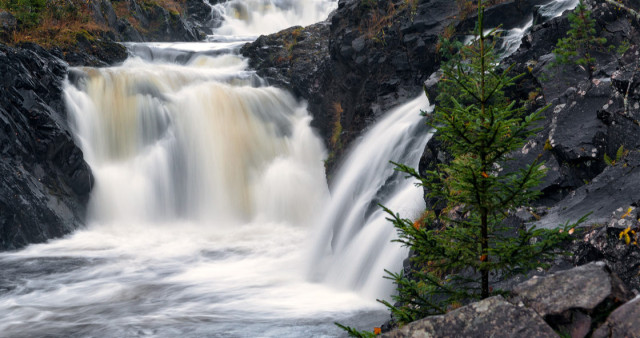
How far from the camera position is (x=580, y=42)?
301 inches

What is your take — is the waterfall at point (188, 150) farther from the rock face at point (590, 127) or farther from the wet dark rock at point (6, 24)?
the rock face at point (590, 127)

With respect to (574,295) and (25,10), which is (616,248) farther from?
(25,10)

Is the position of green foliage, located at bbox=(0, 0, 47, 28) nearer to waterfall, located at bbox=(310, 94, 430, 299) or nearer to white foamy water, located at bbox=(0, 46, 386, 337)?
white foamy water, located at bbox=(0, 46, 386, 337)

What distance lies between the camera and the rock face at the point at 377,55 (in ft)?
43.7

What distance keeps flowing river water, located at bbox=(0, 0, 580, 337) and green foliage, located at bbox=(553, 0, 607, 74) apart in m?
3.25

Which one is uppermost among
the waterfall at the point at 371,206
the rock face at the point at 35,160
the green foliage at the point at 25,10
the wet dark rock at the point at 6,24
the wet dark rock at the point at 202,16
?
the wet dark rock at the point at 202,16

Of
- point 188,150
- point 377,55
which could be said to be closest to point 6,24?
point 188,150

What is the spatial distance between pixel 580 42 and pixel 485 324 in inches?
241

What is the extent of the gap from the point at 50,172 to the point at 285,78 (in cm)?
976

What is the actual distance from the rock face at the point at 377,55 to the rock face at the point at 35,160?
25.9ft

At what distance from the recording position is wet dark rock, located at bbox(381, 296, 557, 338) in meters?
2.96

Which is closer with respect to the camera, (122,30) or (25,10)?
(25,10)

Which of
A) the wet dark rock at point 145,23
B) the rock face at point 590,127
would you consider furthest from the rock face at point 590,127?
the wet dark rock at point 145,23

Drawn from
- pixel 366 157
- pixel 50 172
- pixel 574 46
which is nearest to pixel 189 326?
pixel 366 157
